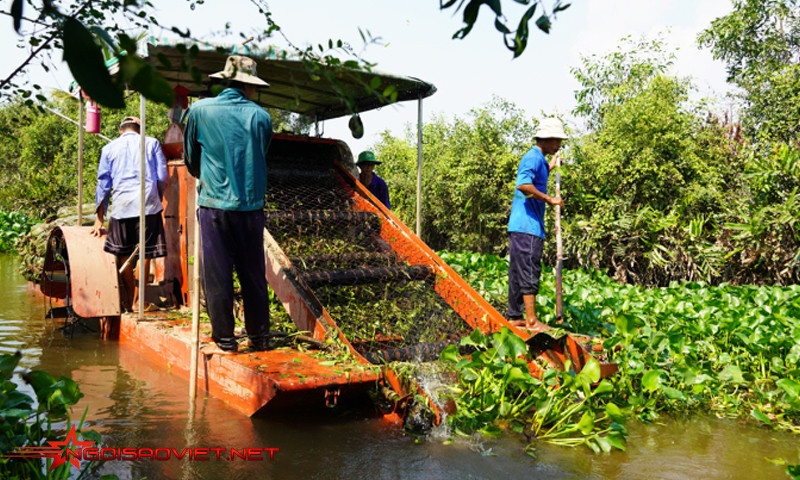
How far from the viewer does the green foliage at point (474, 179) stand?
11.3 meters

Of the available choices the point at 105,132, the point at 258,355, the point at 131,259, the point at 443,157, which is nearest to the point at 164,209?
the point at 131,259

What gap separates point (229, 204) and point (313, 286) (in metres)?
0.86

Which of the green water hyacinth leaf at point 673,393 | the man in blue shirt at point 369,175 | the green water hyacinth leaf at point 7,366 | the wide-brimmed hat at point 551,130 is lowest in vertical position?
the green water hyacinth leaf at point 673,393

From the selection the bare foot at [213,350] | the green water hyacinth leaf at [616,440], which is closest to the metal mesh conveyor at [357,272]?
the bare foot at [213,350]

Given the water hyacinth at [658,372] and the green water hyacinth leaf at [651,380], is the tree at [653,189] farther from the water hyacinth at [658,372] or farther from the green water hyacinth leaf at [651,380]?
the green water hyacinth leaf at [651,380]

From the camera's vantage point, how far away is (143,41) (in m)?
4.20

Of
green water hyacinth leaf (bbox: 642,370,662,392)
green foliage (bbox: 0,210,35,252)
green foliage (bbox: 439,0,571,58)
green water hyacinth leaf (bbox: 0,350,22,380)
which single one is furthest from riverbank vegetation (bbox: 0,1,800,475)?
green foliage (bbox: 0,210,35,252)

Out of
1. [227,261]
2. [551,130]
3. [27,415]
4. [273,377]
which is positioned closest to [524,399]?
[273,377]

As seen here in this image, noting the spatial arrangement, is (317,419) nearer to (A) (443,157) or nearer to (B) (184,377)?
(B) (184,377)

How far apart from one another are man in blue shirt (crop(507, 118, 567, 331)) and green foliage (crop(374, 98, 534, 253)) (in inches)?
225

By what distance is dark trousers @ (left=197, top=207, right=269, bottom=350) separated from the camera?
4184 mm

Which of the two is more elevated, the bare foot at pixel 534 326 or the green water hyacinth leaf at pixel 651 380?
the bare foot at pixel 534 326

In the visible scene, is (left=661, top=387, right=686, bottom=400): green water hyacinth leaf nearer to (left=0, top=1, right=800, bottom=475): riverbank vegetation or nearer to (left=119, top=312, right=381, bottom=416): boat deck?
(left=0, top=1, right=800, bottom=475): riverbank vegetation

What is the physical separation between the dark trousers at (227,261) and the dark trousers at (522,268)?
204 cm
